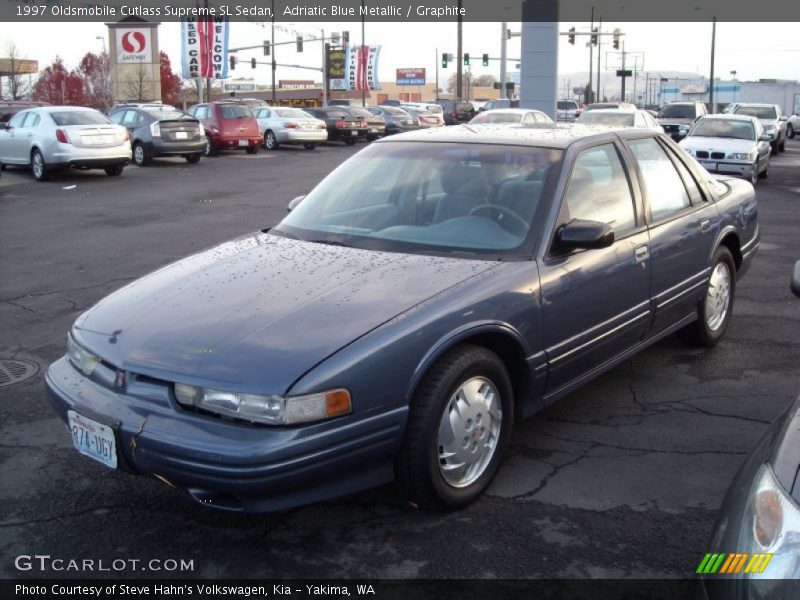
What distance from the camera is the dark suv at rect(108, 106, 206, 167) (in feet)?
72.6

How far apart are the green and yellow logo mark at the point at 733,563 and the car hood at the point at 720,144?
1608 cm

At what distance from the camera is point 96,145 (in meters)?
18.1

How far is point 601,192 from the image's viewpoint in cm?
473

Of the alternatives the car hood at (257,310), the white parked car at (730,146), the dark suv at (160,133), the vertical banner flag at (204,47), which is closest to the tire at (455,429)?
the car hood at (257,310)

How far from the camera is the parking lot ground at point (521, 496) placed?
337 centimetres

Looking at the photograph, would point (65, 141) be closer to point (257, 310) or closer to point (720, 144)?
point (720, 144)

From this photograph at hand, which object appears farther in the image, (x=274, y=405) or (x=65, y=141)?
(x=65, y=141)

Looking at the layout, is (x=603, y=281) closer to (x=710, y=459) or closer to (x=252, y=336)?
(x=710, y=459)

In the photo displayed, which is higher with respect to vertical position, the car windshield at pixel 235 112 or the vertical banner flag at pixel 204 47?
the vertical banner flag at pixel 204 47

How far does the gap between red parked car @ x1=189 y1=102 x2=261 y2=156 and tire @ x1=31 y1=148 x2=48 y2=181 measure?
8225 mm

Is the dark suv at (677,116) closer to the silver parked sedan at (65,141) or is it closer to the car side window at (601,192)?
the silver parked sedan at (65,141)

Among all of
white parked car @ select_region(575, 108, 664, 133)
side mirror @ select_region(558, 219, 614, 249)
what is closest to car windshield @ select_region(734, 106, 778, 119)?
white parked car @ select_region(575, 108, 664, 133)

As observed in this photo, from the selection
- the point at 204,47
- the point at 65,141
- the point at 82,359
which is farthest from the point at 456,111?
the point at 82,359

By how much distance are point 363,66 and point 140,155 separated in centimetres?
3721
